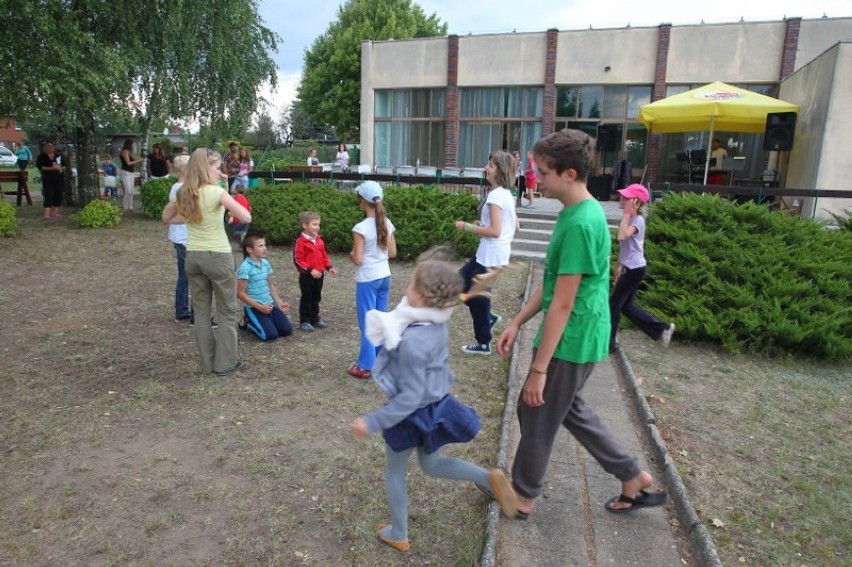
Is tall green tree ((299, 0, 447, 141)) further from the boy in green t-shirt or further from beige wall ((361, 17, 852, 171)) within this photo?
the boy in green t-shirt

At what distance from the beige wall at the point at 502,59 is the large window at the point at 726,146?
188 inches

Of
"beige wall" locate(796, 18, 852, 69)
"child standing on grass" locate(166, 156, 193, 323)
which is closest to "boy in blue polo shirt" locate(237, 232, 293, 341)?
"child standing on grass" locate(166, 156, 193, 323)

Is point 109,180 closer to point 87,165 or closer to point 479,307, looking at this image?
point 87,165

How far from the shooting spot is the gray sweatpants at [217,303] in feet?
15.3

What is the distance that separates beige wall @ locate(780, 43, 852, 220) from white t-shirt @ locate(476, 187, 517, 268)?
397 inches

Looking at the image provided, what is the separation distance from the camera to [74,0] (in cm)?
1273

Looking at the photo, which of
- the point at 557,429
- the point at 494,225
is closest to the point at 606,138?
the point at 494,225

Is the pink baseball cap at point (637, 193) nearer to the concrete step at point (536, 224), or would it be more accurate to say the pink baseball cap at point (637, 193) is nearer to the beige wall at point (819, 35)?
the concrete step at point (536, 224)

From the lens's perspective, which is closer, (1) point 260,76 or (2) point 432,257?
(2) point 432,257

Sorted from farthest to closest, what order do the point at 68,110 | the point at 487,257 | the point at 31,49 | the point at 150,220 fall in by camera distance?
1. the point at 150,220
2. the point at 68,110
3. the point at 31,49
4. the point at 487,257

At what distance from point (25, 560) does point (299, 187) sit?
1001 cm

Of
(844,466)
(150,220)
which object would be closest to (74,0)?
(150,220)

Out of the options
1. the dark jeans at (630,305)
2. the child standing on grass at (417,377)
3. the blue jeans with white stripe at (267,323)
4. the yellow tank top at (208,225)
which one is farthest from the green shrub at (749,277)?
the yellow tank top at (208,225)

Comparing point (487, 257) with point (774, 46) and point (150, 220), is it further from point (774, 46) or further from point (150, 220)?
point (774, 46)
